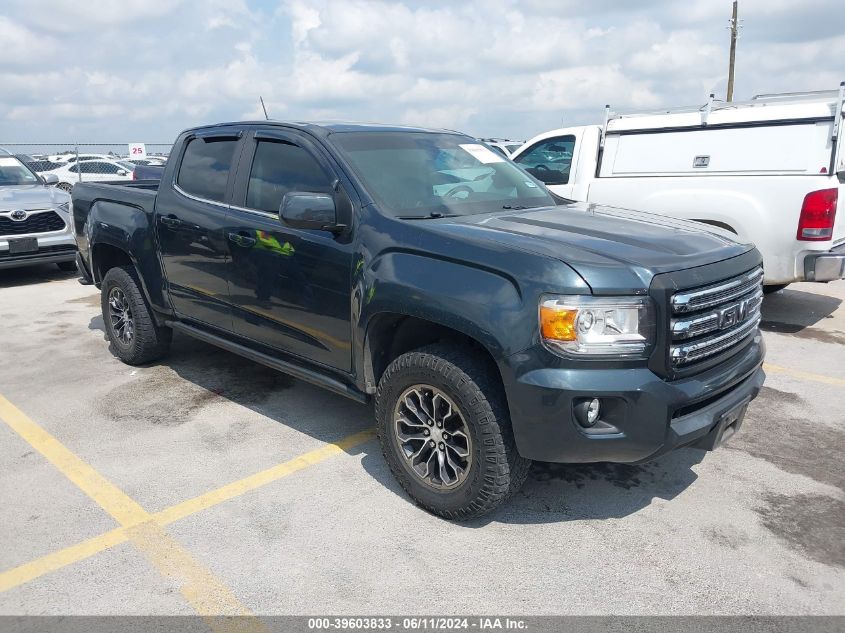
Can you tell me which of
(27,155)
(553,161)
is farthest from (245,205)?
(27,155)

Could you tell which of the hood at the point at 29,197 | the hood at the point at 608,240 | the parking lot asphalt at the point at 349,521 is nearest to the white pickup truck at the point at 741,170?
the parking lot asphalt at the point at 349,521

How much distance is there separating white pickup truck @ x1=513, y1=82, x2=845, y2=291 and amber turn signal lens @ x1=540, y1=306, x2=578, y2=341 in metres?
4.38

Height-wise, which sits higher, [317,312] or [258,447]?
[317,312]

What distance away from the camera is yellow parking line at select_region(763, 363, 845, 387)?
5.15 metres

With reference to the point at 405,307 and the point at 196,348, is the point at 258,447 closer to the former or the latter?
the point at 405,307

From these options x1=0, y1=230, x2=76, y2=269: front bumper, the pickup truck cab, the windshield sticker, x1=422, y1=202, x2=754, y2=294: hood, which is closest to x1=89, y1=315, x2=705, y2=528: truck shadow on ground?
the pickup truck cab

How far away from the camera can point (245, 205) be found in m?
4.20

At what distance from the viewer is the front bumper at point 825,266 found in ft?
19.5

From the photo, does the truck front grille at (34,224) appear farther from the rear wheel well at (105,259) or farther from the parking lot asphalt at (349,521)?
the parking lot asphalt at (349,521)

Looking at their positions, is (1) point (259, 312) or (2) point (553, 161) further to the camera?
(2) point (553, 161)

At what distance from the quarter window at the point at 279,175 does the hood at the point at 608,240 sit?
89 centimetres

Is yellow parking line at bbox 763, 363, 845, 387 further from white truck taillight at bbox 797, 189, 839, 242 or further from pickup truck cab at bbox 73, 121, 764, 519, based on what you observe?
pickup truck cab at bbox 73, 121, 764, 519

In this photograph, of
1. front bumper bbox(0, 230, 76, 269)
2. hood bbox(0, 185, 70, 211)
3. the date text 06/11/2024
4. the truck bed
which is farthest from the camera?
hood bbox(0, 185, 70, 211)

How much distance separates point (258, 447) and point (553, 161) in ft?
17.8
